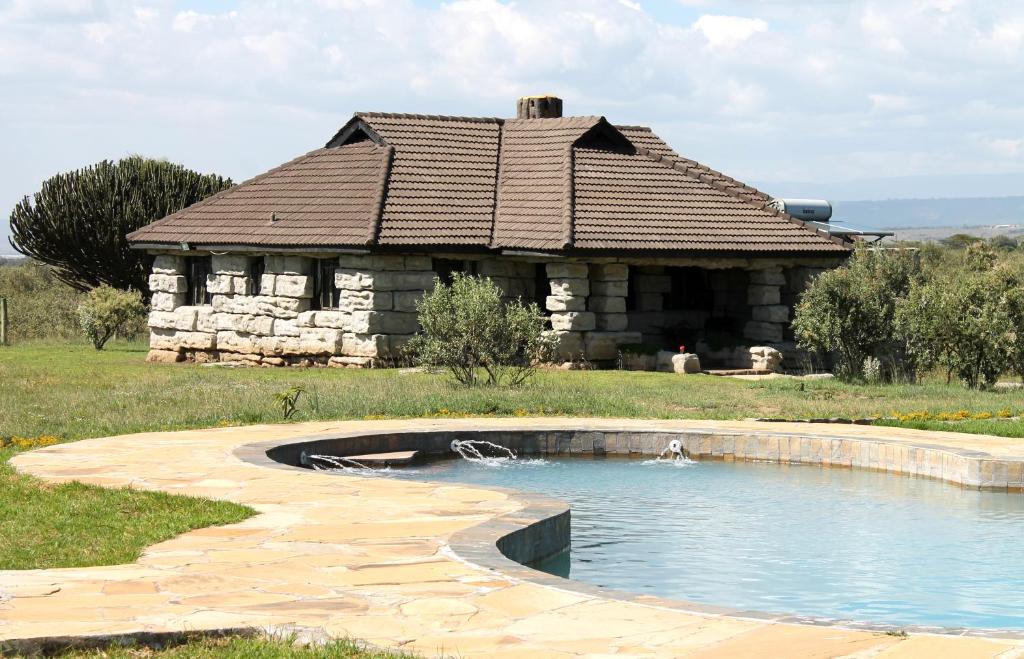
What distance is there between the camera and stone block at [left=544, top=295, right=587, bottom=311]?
26.5 m

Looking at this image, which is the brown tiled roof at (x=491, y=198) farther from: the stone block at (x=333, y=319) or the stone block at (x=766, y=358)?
the stone block at (x=766, y=358)

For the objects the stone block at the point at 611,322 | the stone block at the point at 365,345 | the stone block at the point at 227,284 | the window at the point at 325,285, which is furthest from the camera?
the stone block at the point at 227,284

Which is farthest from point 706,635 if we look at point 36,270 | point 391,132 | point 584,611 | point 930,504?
point 36,270

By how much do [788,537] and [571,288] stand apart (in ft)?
49.2

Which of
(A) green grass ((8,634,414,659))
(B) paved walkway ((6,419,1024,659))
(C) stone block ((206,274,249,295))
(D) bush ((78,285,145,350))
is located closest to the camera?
(A) green grass ((8,634,414,659))

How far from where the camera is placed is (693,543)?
1145 cm

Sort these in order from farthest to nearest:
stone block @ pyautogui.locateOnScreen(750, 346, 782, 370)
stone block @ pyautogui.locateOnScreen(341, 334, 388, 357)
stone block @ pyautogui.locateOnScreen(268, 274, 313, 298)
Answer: stone block @ pyautogui.locateOnScreen(268, 274, 313, 298)
stone block @ pyautogui.locateOnScreen(341, 334, 388, 357)
stone block @ pyautogui.locateOnScreen(750, 346, 782, 370)

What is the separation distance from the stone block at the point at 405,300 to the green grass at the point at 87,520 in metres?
15.3

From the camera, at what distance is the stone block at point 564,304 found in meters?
26.5

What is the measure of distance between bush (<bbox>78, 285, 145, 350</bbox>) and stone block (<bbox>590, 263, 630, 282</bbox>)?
12.0 meters

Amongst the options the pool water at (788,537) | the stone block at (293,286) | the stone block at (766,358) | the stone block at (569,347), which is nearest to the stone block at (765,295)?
the stone block at (766,358)

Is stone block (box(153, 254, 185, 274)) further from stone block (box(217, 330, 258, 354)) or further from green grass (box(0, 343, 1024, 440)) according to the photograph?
green grass (box(0, 343, 1024, 440))

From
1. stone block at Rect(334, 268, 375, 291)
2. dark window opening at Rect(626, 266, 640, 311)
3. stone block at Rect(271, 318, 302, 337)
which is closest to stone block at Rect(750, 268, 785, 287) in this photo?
dark window opening at Rect(626, 266, 640, 311)

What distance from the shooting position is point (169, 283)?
30.2 metres
